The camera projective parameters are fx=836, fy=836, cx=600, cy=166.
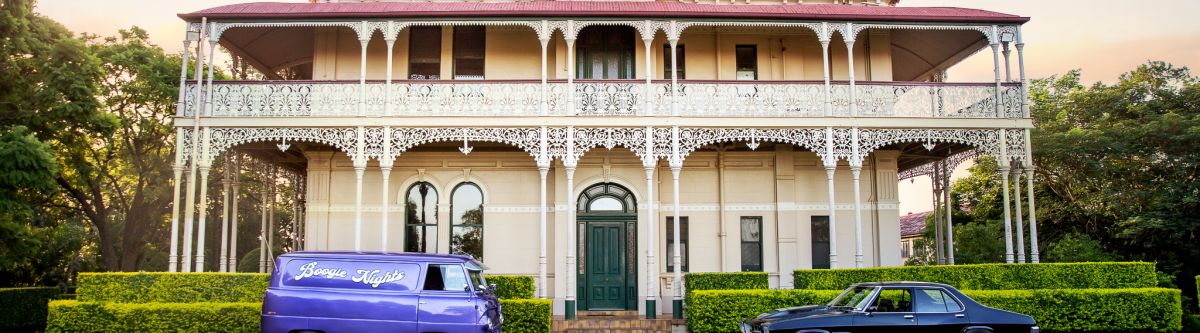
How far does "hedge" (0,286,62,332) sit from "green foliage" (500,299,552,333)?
40.2 feet

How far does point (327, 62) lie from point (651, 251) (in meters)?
8.82

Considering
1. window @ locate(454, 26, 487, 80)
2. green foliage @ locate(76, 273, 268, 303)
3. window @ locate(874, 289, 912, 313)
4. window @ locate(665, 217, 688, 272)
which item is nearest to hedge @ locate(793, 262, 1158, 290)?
window @ locate(665, 217, 688, 272)

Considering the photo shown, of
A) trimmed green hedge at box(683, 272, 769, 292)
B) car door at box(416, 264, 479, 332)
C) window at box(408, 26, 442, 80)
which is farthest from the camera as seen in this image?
window at box(408, 26, 442, 80)

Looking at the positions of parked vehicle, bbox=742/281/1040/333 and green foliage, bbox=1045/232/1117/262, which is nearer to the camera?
parked vehicle, bbox=742/281/1040/333

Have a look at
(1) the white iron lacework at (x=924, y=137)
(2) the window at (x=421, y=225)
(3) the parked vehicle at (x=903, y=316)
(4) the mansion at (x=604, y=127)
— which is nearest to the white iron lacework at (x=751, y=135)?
(4) the mansion at (x=604, y=127)

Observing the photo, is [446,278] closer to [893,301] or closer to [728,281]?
[728,281]

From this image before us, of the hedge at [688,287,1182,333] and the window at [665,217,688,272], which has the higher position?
the window at [665,217,688,272]

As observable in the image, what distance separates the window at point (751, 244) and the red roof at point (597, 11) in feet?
16.6

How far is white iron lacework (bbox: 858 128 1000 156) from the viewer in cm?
1762

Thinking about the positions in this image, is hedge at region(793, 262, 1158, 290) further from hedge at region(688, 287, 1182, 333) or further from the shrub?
the shrub

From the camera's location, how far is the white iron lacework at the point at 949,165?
20.2 meters

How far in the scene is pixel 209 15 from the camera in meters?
17.3

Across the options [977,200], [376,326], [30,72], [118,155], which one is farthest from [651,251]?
[977,200]

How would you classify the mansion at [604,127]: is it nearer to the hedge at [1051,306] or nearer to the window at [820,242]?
the window at [820,242]
